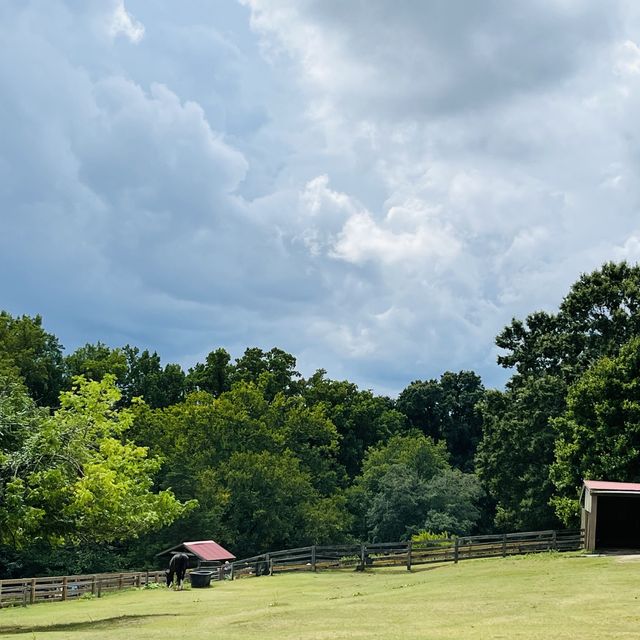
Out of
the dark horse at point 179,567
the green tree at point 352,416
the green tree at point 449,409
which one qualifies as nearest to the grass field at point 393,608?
the dark horse at point 179,567

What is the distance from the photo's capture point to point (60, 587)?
3719 cm

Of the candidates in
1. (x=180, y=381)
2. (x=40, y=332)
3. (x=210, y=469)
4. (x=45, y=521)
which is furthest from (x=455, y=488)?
(x=45, y=521)

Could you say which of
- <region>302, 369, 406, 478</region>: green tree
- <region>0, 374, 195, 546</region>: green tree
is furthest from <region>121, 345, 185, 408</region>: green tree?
<region>0, 374, 195, 546</region>: green tree

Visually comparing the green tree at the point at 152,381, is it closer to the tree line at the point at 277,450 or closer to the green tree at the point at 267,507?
the tree line at the point at 277,450

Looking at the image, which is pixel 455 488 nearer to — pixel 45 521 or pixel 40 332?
pixel 40 332

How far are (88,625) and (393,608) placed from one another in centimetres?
869

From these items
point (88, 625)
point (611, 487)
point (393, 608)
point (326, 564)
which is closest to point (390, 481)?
point (326, 564)

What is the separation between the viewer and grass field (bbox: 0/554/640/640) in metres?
A: 17.6

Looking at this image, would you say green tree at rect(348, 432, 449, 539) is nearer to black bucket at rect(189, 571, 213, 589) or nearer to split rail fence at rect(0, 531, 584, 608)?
split rail fence at rect(0, 531, 584, 608)

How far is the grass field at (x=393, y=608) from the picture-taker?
57.6 ft

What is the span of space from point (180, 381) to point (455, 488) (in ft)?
115

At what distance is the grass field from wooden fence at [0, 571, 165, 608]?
158 cm

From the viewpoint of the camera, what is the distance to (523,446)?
182 ft

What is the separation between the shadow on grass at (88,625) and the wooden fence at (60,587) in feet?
34.4
